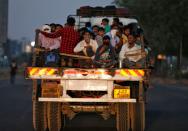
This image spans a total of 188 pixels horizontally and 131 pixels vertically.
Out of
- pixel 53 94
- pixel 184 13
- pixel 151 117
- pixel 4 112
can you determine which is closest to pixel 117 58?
pixel 53 94

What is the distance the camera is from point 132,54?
15.3 metres

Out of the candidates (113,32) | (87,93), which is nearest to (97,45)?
(113,32)

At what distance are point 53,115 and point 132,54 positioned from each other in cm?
201

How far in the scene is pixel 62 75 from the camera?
14.4m

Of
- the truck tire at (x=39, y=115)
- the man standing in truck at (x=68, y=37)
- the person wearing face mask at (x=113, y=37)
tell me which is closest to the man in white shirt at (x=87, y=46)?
the man standing in truck at (x=68, y=37)

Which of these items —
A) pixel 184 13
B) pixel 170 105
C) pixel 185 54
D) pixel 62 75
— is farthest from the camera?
pixel 185 54

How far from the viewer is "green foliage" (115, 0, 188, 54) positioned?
62.6 meters

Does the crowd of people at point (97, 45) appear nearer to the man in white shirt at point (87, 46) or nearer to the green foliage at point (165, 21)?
the man in white shirt at point (87, 46)

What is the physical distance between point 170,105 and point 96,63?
1147 cm

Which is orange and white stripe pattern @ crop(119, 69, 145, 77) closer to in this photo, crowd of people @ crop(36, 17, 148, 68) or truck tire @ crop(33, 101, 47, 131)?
crowd of people @ crop(36, 17, 148, 68)

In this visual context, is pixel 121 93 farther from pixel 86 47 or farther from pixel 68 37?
pixel 68 37

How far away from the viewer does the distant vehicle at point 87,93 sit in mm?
14430

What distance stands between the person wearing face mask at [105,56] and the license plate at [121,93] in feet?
1.79

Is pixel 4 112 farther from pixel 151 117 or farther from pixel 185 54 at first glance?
pixel 185 54
